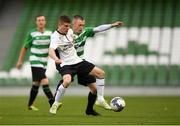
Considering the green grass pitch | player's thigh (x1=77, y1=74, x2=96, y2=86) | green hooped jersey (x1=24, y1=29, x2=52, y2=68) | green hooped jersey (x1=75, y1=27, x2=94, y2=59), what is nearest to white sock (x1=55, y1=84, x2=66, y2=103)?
the green grass pitch

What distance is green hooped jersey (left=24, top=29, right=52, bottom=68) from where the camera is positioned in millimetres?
18781

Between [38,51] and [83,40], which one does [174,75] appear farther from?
[83,40]

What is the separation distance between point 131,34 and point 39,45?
41.6 ft

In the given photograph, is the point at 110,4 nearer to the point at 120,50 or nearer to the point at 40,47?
the point at 120,50

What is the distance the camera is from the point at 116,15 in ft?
107

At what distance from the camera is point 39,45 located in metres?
18.8

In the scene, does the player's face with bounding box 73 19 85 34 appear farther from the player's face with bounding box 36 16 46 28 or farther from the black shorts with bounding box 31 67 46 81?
the black shorts with bounding box 31 67 46 81

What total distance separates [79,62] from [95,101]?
3.54 ft

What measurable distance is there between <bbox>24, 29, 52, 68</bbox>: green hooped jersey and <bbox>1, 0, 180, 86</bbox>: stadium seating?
10343mm

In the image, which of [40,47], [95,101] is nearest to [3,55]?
[40,47]

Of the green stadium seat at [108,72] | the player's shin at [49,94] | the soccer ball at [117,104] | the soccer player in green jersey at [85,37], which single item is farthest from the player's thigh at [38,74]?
the green stadium seat at [108,72]

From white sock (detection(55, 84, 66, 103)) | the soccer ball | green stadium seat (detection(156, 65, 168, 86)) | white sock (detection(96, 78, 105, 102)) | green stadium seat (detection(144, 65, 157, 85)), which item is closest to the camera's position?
white sock (detection(55, 84, 66, 103))

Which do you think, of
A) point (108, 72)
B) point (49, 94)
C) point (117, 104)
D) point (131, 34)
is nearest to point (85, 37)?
point (117, 104)

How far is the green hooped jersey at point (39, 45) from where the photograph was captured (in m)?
18.8
